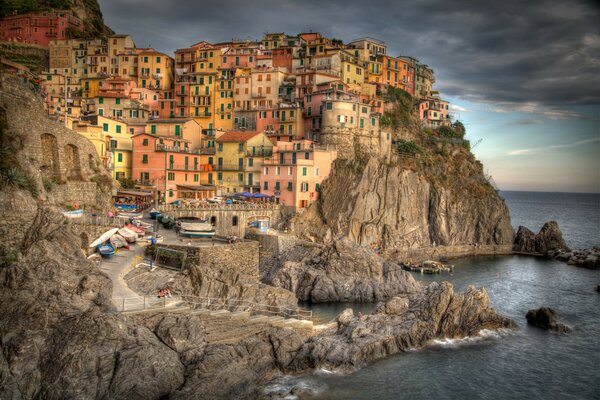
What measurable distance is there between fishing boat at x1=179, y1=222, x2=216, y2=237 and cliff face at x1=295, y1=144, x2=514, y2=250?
1888 cm

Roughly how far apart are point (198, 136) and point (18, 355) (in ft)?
159

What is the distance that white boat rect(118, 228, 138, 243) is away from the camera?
120 feet

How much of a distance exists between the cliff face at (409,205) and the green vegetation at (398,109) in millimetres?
5987

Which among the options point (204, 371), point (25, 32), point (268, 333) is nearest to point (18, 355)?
point (204, 371)

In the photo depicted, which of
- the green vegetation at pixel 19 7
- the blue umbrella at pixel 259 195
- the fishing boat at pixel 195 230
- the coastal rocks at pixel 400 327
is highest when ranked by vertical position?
the green vegetation at pixel 19 7

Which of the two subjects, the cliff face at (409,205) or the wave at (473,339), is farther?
the cliff face at (409,205)

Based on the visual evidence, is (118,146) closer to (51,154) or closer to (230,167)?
(230,167)

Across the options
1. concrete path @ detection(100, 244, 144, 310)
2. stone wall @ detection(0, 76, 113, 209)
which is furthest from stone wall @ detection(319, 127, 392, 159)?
concrete path @ detection(100, 244, 144, 310)

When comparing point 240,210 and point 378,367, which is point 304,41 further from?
point 378,367

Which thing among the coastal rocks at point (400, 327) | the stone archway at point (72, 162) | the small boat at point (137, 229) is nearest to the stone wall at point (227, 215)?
the small boat at point (137, 229)

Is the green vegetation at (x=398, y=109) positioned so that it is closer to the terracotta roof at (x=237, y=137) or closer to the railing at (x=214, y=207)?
the terracotta roof at (x=237, y=137)

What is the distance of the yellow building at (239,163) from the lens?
65700 mm

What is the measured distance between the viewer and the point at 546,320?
4091 cm

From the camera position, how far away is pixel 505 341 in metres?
36.8
